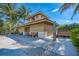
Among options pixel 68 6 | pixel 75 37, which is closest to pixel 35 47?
pixel 75 37

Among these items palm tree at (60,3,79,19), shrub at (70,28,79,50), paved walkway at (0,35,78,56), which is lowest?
paved walkway at (0,35,78,56)

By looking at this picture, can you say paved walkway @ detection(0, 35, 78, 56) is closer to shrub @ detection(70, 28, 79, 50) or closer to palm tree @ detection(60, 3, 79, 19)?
shrub @ detection(70, 28, 79, 50)

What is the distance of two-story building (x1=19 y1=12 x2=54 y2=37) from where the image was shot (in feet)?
6.81

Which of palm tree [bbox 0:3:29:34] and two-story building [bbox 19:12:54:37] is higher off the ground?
palm tree [bbox 0:3:29:34]

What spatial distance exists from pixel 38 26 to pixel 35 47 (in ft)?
0.78

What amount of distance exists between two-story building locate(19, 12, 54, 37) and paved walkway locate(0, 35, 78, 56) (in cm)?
8

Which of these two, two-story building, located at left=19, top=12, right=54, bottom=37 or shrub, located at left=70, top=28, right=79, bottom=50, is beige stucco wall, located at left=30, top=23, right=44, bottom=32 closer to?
two-story building, located at left=19, top=12, right=54, bottom=37

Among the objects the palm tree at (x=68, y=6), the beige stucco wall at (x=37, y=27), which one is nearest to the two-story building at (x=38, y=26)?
the beige stucco wall at (x=37, y=27)

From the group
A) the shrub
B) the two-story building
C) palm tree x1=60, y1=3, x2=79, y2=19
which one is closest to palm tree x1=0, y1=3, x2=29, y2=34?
the two-story building

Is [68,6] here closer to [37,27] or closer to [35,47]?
[37,27]

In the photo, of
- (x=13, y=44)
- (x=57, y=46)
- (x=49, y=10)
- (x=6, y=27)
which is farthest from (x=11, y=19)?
(x=57, y=46)

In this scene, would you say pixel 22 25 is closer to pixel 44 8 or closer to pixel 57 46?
pixel 44 8

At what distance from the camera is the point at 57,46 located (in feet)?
6.79

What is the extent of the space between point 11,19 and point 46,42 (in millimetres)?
467
